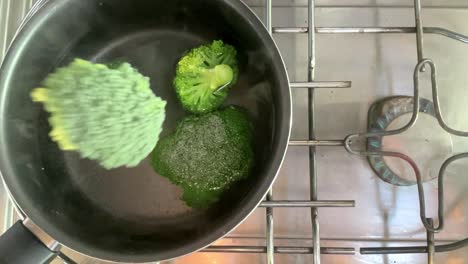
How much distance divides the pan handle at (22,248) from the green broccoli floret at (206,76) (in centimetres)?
27

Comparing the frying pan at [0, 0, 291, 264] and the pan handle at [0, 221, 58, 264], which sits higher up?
the frying pan at [0, 0, 291, 264]

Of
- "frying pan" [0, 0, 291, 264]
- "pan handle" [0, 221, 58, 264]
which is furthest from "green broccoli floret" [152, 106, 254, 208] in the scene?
"pan handle" [0, 221, 58, 264]

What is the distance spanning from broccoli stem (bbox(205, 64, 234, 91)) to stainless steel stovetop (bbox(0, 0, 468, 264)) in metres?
0.09

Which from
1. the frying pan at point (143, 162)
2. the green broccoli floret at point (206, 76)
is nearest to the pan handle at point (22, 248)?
the frying pan at point (143, 162)

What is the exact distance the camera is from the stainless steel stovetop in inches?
26.0

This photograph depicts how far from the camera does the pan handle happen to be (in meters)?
0.51

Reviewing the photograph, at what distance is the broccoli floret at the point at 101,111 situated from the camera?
25.3 inches

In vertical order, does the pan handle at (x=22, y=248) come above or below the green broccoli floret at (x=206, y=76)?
below

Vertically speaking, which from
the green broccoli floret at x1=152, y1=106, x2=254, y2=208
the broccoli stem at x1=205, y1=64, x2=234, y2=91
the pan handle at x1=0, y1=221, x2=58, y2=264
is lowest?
the pan handle at x1=0, y1=221, x2=58, y2=264

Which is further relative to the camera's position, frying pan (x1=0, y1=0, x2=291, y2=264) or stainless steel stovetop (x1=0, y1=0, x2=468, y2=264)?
stainless steel stovetop (x1=0, y1=0, x2=468, y2=264)

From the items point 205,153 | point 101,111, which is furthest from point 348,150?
point 101,111

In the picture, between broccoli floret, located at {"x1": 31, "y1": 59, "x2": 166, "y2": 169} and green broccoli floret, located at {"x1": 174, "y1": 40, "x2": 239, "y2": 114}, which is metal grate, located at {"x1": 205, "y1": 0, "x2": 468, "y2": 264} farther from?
broccoli floret, located at {"x1": 31, "y1": 59, "x2": 166, "y2": 169}

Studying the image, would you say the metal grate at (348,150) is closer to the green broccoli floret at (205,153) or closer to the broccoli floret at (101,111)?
the green broccoli floret at (205,153)

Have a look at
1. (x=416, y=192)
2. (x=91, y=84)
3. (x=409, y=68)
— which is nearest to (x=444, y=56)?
(x=409, y=68)
